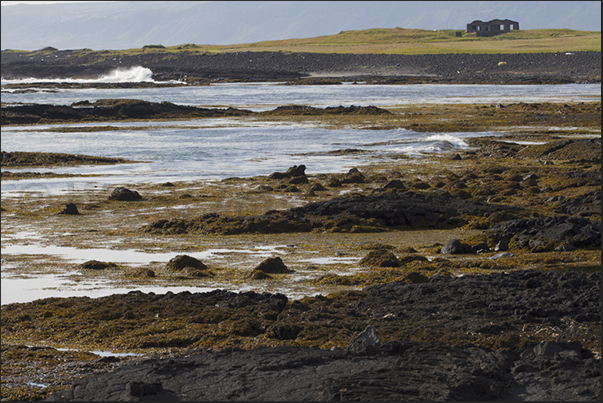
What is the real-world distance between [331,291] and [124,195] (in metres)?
11.0

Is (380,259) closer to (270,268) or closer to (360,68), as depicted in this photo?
(270,268)

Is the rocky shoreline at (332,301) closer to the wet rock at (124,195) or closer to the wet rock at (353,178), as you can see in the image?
the wet rock at (124,195)

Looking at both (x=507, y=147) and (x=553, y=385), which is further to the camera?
(x=507, y=147)

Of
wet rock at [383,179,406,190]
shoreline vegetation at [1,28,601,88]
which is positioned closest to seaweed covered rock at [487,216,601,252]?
wet rock at [383,179,406,190]

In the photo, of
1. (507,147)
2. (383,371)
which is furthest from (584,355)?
(507,147)

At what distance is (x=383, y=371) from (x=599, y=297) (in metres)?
3.89

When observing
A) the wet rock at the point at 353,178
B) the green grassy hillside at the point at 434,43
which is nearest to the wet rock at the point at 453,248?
the wet rock at the point at 353,178

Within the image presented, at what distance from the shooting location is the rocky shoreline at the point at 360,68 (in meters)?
96.1

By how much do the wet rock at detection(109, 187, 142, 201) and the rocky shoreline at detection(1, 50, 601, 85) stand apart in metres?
70.7

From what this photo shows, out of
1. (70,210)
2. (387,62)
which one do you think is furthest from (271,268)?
(387,62)

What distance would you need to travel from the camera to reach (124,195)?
21875mm

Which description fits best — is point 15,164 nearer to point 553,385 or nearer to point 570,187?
point 570,187

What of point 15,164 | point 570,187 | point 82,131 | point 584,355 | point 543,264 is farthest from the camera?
point 82,131

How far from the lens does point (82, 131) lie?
44.1 metres
